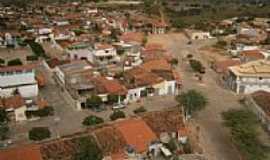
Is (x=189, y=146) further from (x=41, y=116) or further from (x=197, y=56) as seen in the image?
(x=197, y=56)

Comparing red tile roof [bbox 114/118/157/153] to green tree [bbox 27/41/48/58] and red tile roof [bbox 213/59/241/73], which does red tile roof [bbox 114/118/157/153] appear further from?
green tree [bbox 27/41/48/58]

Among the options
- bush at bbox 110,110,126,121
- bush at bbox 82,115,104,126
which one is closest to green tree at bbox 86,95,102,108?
bush at bbox 110,110,126,121

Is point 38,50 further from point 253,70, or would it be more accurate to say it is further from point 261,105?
point 261,105

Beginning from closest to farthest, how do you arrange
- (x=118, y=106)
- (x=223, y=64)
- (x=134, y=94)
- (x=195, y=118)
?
(x=195, y=118) < (x=118, y=106) < (x=134, y=94) < (x=223, y=64)

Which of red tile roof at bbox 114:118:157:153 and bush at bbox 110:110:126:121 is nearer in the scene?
red tile roof at bbox 114:118:157:153

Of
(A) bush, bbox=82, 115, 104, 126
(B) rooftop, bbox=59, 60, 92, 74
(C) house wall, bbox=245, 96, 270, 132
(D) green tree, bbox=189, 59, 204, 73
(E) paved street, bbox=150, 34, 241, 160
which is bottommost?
(E) paved street, bbox=150, 34, 241, 160

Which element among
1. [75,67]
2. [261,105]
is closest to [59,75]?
[75,67]

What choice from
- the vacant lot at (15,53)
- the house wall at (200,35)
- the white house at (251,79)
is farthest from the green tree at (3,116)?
the house wall at (200,35)
